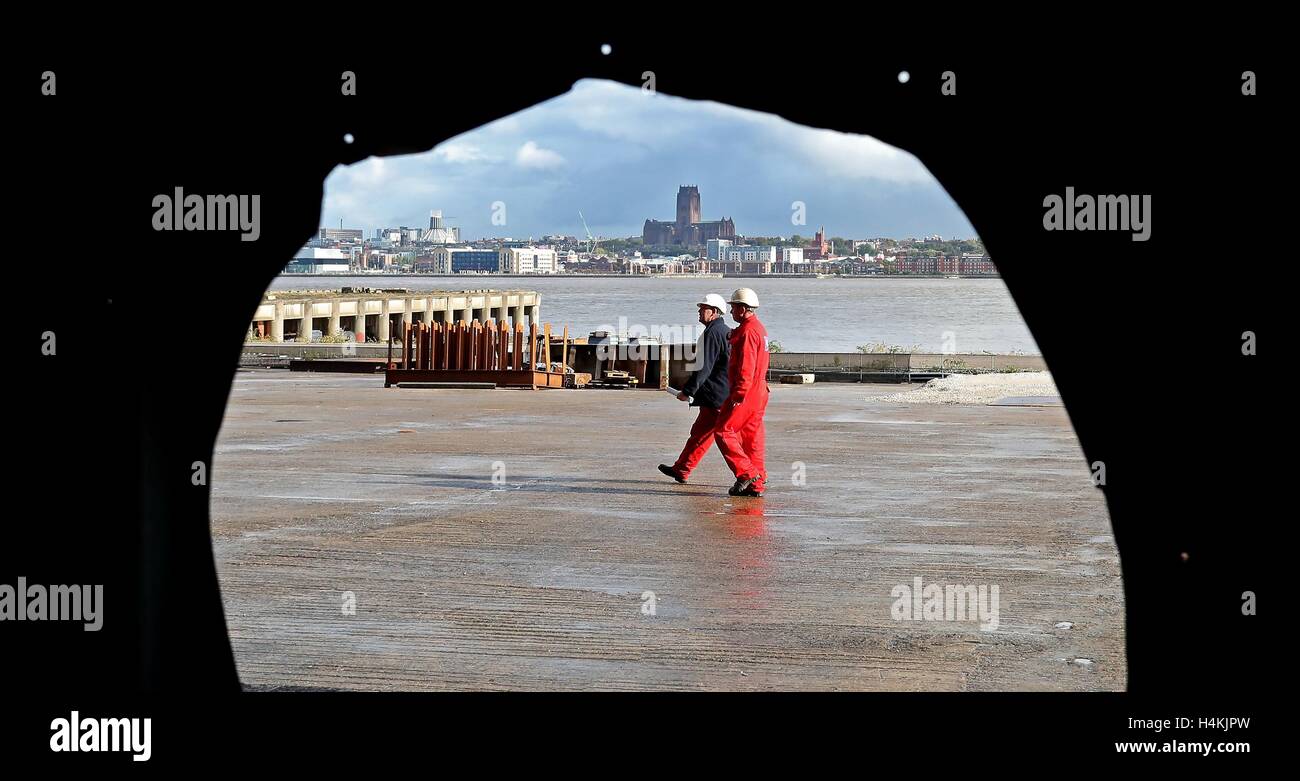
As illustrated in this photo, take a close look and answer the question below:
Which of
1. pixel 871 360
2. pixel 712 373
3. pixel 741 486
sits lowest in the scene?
pixel 741 486

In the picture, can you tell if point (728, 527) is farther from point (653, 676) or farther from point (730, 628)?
point (653, 676)

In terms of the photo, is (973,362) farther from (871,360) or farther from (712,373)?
(712,373)

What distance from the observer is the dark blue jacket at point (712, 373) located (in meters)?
15.2

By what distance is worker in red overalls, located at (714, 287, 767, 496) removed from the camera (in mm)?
14633

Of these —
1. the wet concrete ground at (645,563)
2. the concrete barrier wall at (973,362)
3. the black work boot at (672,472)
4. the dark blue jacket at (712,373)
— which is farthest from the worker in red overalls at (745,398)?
the concrete barrier wall at (973,362)

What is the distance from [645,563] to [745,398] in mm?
3573

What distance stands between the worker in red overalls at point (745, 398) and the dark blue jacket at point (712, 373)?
0.18 m

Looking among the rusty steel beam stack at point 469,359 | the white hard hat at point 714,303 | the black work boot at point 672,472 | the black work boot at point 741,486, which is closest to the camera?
the black work boot at point 741,486

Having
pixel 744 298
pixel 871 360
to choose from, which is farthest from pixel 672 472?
pixel 871 360

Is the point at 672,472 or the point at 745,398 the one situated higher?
the point at 745,398

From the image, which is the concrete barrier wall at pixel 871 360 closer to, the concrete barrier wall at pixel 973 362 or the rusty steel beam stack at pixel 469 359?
the concrete barrier wall at pixel 973 362


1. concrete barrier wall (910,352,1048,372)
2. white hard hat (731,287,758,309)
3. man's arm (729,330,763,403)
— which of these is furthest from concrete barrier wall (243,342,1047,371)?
man's arm (729,330,763,403)

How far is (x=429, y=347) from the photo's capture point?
112 feet

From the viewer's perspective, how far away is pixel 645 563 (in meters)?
11.5
